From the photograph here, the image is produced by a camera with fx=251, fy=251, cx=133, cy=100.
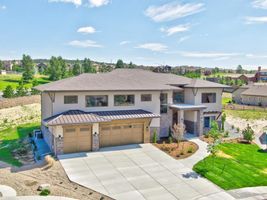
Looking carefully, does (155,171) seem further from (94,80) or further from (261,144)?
(261,144)

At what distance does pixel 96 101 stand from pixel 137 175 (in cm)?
794

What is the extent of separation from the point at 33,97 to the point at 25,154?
26069 millimetres

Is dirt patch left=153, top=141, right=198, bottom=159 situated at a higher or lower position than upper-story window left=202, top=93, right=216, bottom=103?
lower

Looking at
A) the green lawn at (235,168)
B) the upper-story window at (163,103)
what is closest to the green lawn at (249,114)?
the green lawn at (235,168)

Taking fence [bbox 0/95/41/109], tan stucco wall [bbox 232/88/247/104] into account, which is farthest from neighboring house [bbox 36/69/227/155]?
tan stucco wall [bbox 232/88/247/104]

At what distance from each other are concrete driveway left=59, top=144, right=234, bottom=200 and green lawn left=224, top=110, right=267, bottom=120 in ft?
82.2

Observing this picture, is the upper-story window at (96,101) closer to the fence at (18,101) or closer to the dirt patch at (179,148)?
the dirt patch at (179,148)

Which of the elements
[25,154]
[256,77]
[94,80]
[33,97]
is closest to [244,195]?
[94,80]

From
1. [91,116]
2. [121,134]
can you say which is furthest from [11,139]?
[121,134]

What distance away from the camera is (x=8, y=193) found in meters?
13.2

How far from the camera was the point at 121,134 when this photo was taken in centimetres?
2208

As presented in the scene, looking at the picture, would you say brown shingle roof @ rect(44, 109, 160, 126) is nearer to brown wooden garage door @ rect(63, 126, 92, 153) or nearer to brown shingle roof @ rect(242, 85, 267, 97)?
brown wooden garage door @ rect(63, 126, 92, 153)

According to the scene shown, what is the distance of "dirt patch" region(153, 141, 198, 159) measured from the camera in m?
20.2

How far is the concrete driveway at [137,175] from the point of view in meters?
13.9
